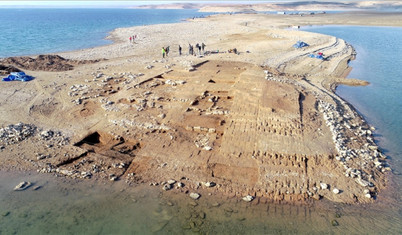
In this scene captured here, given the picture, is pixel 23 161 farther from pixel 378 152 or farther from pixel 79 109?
pixel 378 152

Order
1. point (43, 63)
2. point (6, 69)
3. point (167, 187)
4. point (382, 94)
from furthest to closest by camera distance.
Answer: point (43, 63) → point (6, 69) → point (382, 94) → point (167, 187)

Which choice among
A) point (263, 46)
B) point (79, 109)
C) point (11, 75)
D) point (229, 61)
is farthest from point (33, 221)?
point (263, 46)

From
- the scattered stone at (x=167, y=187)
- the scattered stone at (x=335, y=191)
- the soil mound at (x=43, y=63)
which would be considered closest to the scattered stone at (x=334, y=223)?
the scattered stone at (x=335, y=191)

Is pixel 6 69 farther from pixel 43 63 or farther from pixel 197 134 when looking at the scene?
pixel 197 134

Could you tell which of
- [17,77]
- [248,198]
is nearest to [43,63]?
[17,77]

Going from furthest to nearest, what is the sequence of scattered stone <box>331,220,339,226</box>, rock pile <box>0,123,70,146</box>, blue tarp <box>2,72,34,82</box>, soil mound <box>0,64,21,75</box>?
1. soil mound <box>0,64,21,75</box>
2. blue tarp <box>2,72,34,82</box>
3. rock pile <box>0,123,70,146</box>
4. scattered stone <box>331,220,339,226</box>

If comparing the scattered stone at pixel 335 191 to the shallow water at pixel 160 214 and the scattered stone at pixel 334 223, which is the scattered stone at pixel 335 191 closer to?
the shallow water at pixel 160 214

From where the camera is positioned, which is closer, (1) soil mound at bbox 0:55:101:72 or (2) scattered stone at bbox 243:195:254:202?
(2) scattered stone at bbox 243:195:254:202

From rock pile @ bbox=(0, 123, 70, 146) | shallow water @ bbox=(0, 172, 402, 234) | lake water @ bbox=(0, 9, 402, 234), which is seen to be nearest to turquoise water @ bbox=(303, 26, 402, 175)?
lake water @ bbox=(0, 9, 402, 234)

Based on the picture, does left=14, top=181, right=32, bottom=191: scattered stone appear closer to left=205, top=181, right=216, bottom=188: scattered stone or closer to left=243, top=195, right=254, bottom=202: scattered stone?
left=205, top=181, right=216, bottom=188: scattered stone
